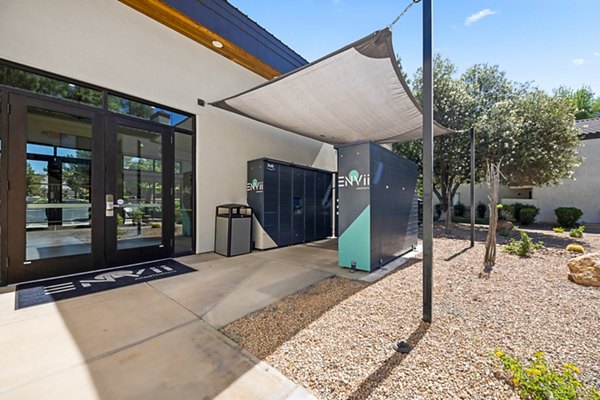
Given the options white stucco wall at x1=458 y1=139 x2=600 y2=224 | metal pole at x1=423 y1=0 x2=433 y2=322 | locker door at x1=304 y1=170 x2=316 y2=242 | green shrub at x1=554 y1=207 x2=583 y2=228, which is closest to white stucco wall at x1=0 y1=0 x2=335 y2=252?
locker door at x1=304 y1=170 x2=316 y2=242

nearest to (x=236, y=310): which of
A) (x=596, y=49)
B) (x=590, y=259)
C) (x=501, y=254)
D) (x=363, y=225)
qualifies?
(x=363, y=225)

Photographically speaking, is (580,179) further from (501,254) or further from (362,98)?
(362,98)

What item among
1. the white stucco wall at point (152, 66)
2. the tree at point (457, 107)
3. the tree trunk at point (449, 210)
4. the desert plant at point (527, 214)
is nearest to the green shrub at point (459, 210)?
the desert plant at point (527, 214)

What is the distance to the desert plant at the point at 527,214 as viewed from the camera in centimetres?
1141

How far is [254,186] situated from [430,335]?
4608 mm

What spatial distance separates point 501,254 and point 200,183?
6.60m

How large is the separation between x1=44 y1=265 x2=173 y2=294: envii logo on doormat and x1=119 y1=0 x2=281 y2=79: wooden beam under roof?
4444 millimetres

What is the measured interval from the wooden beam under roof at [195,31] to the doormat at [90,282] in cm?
445

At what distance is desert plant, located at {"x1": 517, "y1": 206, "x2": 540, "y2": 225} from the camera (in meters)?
11.4

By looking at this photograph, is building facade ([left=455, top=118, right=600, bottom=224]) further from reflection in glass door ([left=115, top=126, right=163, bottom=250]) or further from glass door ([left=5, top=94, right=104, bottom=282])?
glass door ([left=5, top=94, right=104, bottom=282])

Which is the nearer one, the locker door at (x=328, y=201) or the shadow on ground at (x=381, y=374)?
the shadow on ground at (x=381, y=374)

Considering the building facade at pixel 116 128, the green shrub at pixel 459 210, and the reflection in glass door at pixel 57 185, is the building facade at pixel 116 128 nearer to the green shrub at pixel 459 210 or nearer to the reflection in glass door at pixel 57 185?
the reflection in glass door at pixel 57 185

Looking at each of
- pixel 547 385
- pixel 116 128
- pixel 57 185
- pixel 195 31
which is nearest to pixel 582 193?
pixel 547 385

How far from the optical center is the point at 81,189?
3779 mm
